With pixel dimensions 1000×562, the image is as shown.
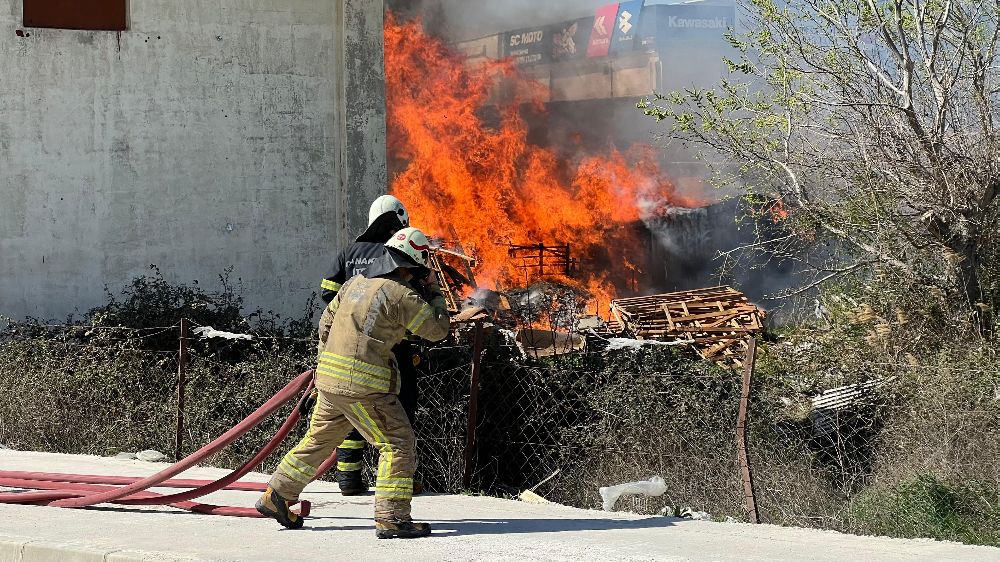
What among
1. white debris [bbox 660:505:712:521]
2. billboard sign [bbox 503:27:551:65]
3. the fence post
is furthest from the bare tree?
billboard sign [bbox 503:27:551:65]

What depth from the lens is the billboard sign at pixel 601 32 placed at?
27906 millimetres

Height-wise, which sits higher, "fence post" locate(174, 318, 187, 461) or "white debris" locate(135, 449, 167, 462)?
"fence post" locate(174, 318, 187, 461)

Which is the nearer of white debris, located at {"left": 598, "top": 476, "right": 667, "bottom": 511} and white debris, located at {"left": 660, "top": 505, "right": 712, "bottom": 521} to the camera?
white debris, located at {"left": 660, "top": 505, "right": 712, "bottom": 521}

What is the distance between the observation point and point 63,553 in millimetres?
6562

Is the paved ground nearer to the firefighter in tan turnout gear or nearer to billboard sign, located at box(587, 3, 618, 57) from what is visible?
the firefighter in tan turnout gear

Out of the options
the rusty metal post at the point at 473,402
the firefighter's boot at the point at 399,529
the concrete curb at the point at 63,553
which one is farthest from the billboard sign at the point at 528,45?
the concrete curb at the point at 63,553

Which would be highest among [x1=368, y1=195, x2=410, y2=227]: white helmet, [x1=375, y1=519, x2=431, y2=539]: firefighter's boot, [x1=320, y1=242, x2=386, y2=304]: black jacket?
[x1=368, y1=195, x2=410, y2=227]: white helmet

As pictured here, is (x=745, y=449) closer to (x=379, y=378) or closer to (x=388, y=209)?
(x=379, y=378)

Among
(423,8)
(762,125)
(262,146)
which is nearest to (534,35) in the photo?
(423,8)

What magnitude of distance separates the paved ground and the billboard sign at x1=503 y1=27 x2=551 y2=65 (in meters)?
18.9

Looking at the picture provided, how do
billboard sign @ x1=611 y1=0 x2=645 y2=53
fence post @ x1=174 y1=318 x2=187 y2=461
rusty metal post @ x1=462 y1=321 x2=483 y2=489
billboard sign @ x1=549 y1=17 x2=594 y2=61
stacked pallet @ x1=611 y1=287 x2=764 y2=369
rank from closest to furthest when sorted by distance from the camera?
rusty metal post @ x1=462 y1=321 x2=483 y2=489, fence post @ x1=174 y1=318 x2=187 y2=461, stacked pallet @ x1=611 y1=287 x2=764 y2=369, billboard sign @ x1=549 y1=17 x2=594 y2=61, billboard sign @ x1=611 y1=0 x2=645 y2=53

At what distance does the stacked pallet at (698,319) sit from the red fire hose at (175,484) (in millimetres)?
8280

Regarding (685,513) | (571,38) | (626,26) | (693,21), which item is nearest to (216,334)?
(685,513)

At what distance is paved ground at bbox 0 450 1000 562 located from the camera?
6324 millimetres
